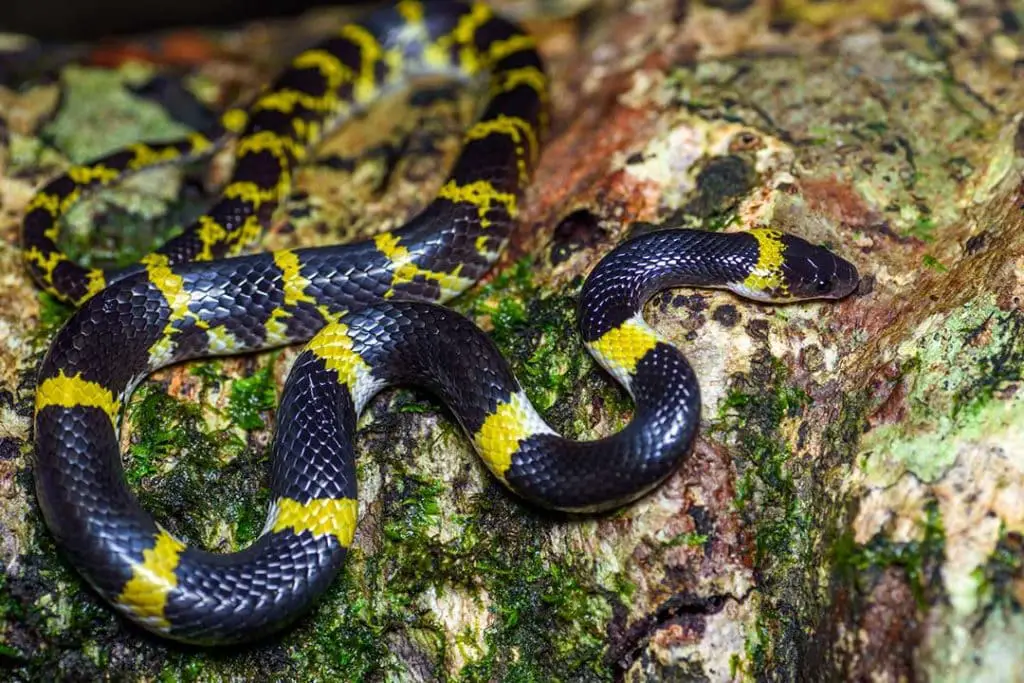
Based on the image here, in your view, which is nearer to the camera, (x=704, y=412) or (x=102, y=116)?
(x=704, y=412)

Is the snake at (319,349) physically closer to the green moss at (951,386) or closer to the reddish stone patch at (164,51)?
the green moss at (951,386)

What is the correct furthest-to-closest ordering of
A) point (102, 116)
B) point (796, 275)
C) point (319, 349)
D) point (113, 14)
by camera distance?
point (113, 14), point (102, 116), point (319, 349), point (796, 275)

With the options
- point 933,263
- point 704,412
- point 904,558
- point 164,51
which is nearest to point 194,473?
point 704,412

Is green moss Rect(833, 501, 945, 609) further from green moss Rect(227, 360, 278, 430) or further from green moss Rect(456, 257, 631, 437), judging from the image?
green moss Rect(227, 360, 278, 430)

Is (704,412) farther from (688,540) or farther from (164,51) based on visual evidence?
(164,51)

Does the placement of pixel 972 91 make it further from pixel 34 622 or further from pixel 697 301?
pixel 34 622

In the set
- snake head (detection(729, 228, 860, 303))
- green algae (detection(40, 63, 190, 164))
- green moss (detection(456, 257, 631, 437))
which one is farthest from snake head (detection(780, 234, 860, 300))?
green algae (detection(40, 63, 190, 164))

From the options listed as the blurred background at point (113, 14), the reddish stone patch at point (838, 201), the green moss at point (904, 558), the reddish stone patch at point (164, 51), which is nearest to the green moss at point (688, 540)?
the green moss at point (904, 558)
